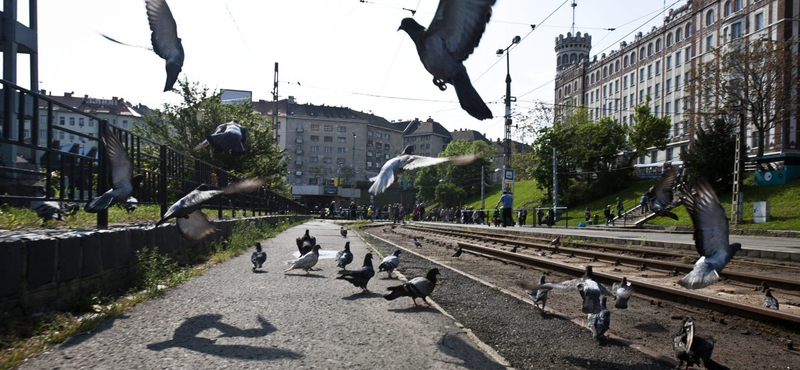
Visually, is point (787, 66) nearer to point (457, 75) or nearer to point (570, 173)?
point (570, 173)

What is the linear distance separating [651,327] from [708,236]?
6.45 feet

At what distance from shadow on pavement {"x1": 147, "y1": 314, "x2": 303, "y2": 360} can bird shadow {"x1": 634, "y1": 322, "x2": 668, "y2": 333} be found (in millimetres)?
3806

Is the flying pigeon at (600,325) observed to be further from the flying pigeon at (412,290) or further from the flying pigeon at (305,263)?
the flying pigeon at (305,263)

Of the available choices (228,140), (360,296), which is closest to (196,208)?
(228,140)

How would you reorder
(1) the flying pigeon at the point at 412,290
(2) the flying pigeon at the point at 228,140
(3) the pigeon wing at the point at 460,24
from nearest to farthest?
(3) the pigeon wing at the point at 460,24, (2) the flying pigeon at the point at 228,140, (1) the flying pigeon at the point at 412,290

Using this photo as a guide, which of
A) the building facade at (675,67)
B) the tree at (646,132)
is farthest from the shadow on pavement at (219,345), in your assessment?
the tree at (646,132)

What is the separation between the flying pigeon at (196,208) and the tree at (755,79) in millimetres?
44745

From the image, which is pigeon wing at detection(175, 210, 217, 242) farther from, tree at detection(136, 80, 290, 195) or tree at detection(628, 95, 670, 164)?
tree at detection(628, 95, 670, 164)

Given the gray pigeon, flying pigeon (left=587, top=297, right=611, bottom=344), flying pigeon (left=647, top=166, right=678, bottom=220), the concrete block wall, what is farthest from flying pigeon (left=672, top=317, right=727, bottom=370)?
the concrete block wall

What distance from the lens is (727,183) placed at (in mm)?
41219

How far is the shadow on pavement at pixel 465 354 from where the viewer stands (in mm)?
3961

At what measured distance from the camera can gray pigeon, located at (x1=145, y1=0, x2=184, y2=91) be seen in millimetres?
3867

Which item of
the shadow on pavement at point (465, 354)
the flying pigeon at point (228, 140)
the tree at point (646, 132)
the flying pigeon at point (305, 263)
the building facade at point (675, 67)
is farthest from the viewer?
the tree at point (646, 132)

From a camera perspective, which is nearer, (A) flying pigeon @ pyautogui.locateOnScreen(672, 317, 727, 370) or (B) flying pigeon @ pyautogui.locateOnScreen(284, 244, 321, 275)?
(A) flying pigeon @ pyautogui.locateOnScreen(672, 317, 727, 370)
